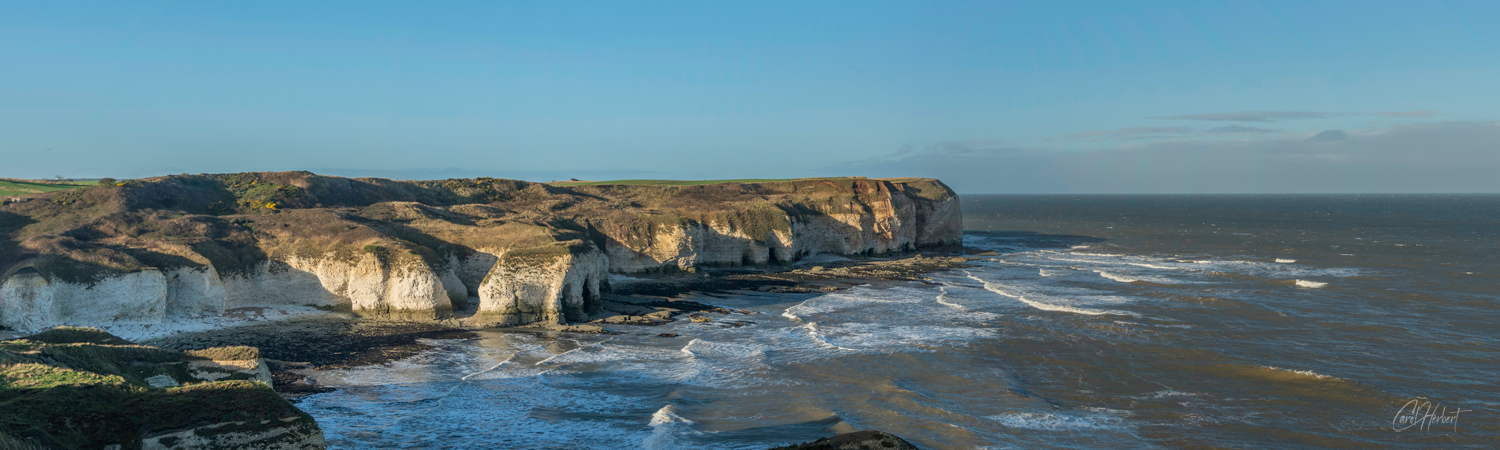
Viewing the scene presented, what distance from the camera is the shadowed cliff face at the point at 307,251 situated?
87.6 feet

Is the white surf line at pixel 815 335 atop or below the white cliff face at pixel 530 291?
below

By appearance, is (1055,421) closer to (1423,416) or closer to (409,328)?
(1423,416)

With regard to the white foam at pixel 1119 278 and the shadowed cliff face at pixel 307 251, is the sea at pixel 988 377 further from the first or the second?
the shadowed cliff face at pixel 307 251

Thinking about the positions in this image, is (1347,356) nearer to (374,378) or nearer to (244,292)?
(374,378)

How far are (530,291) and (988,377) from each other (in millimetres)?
18398

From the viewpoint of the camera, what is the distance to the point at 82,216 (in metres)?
32.6

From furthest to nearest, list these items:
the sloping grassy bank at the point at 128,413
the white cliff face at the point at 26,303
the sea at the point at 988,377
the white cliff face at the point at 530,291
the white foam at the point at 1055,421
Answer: the white cliff face at the point at 530,291 → the white cliff face at the point at 26,303 → the white foam at the point at 1055,421 → the sea at the point at 988,377 → the sloping grassy bank at the point at 128,413

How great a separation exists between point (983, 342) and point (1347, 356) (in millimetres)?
12194

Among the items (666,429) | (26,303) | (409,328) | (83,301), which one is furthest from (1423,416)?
(26,303)

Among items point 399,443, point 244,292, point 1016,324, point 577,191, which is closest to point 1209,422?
point 1016,324

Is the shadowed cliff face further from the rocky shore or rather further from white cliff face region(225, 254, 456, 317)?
the rocky shore

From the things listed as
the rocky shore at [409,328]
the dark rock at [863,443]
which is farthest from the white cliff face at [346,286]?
the dark rock at [863,443]

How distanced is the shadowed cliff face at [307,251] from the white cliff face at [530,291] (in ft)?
0.18

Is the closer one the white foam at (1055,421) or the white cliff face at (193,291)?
the white foam at (1055,421)
